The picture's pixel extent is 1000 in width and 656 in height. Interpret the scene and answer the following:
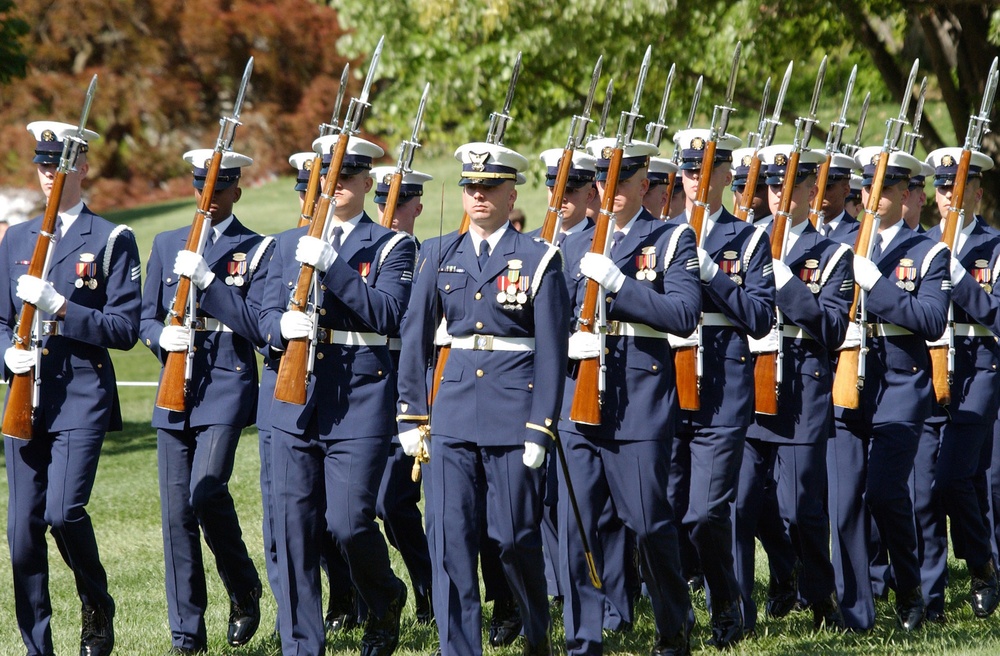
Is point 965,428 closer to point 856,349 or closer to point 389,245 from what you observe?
point 856,349

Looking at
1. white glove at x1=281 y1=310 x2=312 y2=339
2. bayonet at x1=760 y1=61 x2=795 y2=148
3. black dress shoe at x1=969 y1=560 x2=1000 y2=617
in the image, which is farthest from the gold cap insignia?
black dress shoe at x1=969 y1=560 x2=1000 y2=617

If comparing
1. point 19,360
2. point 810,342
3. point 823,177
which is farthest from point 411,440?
point 823,177

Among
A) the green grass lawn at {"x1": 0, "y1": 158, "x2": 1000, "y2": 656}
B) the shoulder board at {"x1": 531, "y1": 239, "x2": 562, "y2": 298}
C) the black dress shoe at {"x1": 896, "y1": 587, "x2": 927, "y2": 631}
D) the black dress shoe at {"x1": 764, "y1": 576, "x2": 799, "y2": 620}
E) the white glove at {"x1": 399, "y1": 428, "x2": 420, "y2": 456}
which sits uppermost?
the shoulder board at {"x1": 531, "y1": 239, "x2": 562, "y2": 298}

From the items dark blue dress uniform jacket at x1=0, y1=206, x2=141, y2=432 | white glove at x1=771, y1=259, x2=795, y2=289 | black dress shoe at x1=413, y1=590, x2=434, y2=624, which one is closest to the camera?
dark blue dress uniform jacket at x1=0, y1=206, x2=141, y2=432

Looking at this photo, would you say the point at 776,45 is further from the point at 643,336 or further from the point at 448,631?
the point at 448,631

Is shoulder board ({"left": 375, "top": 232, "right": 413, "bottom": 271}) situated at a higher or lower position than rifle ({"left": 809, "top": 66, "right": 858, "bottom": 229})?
lower

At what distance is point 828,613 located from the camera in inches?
294

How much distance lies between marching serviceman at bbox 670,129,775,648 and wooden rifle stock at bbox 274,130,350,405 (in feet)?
5.40

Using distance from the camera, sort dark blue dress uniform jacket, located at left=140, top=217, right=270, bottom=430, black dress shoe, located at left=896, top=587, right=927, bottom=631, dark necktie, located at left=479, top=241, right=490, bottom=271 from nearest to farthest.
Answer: dark necktie, located at left=479, top=241, right=490, bottom=271 < dark blue dress uniform jacket, located at left=140, top=217, right=270, bottom=430 < black dress shoe, located at left=896, top=587, right=927, bottom=631

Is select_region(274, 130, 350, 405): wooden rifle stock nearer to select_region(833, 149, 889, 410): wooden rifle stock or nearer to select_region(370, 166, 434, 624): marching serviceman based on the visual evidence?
select_region(370, 166, 434, 624): marching serviceman

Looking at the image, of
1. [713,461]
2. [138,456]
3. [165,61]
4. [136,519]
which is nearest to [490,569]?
[713,461]

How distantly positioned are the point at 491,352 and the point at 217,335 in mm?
1787

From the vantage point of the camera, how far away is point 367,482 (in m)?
6.45

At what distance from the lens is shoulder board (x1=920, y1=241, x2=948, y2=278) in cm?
754
